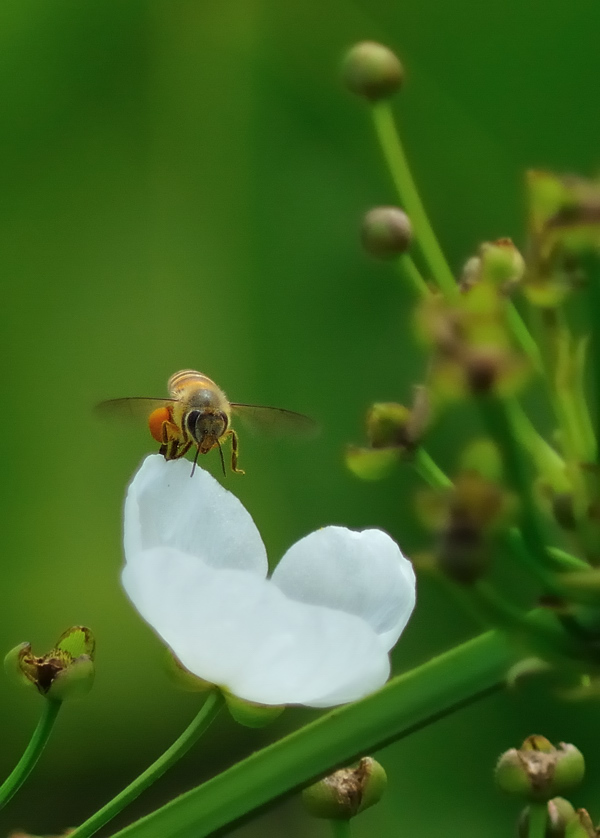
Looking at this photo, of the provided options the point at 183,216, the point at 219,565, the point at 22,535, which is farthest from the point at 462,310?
the point at 183,216

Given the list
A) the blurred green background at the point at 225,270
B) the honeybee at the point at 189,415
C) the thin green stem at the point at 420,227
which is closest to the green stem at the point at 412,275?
the thin green stem at the point at 420,227

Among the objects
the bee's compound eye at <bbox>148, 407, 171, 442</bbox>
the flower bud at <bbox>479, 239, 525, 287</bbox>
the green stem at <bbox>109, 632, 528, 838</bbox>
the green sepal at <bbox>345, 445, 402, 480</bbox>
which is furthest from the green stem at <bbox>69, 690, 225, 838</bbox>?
the bee's compound eye at <bbox>148, 407, 171, 442</bbox>

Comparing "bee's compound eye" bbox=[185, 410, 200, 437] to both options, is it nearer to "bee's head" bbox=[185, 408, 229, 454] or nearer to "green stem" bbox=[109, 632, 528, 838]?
"bee's head" bbox=[185, 408, 229, 454]

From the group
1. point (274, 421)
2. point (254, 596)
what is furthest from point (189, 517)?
point (274, 421)

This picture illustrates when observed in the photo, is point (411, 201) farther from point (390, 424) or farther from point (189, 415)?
point (189, 415)

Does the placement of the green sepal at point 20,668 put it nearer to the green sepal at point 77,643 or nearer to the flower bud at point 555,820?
the green sepal at point 77,643
